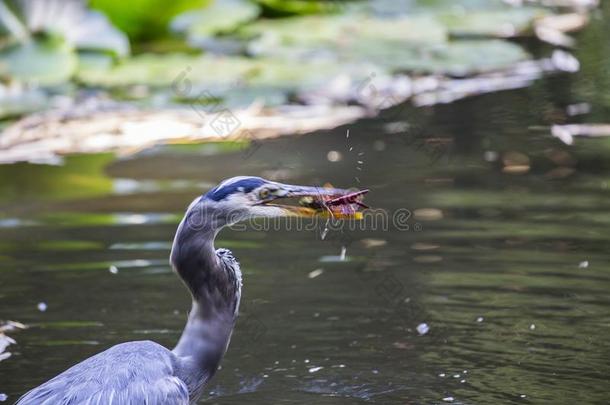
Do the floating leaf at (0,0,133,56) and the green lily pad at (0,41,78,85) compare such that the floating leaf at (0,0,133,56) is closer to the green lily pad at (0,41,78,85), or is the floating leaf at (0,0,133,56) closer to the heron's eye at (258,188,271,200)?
the green lily pad at (0,41,78,85)

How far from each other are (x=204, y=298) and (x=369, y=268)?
2.61 meters

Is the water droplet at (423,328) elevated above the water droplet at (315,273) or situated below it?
below

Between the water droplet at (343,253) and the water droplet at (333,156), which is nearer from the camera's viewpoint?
the water droplet at (343,253)

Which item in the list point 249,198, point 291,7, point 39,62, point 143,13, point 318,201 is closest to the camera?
point 249,198

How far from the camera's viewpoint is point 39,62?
12.3 metres

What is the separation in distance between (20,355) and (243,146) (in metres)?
4.77

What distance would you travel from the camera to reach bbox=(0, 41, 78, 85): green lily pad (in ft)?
39.7

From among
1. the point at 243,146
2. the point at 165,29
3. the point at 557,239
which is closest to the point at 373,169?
the point at 243,146

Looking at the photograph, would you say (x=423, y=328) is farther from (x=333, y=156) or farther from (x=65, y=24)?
(x=65, y=24)

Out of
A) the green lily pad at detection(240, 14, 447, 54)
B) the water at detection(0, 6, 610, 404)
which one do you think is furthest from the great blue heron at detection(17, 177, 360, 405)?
the green lily pad at detection(240, 14, 447, 54)

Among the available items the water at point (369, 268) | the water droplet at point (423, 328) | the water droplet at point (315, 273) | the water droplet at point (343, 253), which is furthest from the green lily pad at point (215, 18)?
the water droplet at point (423, 328)

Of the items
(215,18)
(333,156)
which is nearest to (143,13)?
(215,18)

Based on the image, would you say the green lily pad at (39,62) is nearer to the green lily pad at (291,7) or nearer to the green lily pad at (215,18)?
the green lily pad at (215,18)

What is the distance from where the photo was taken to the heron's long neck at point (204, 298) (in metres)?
4.93
